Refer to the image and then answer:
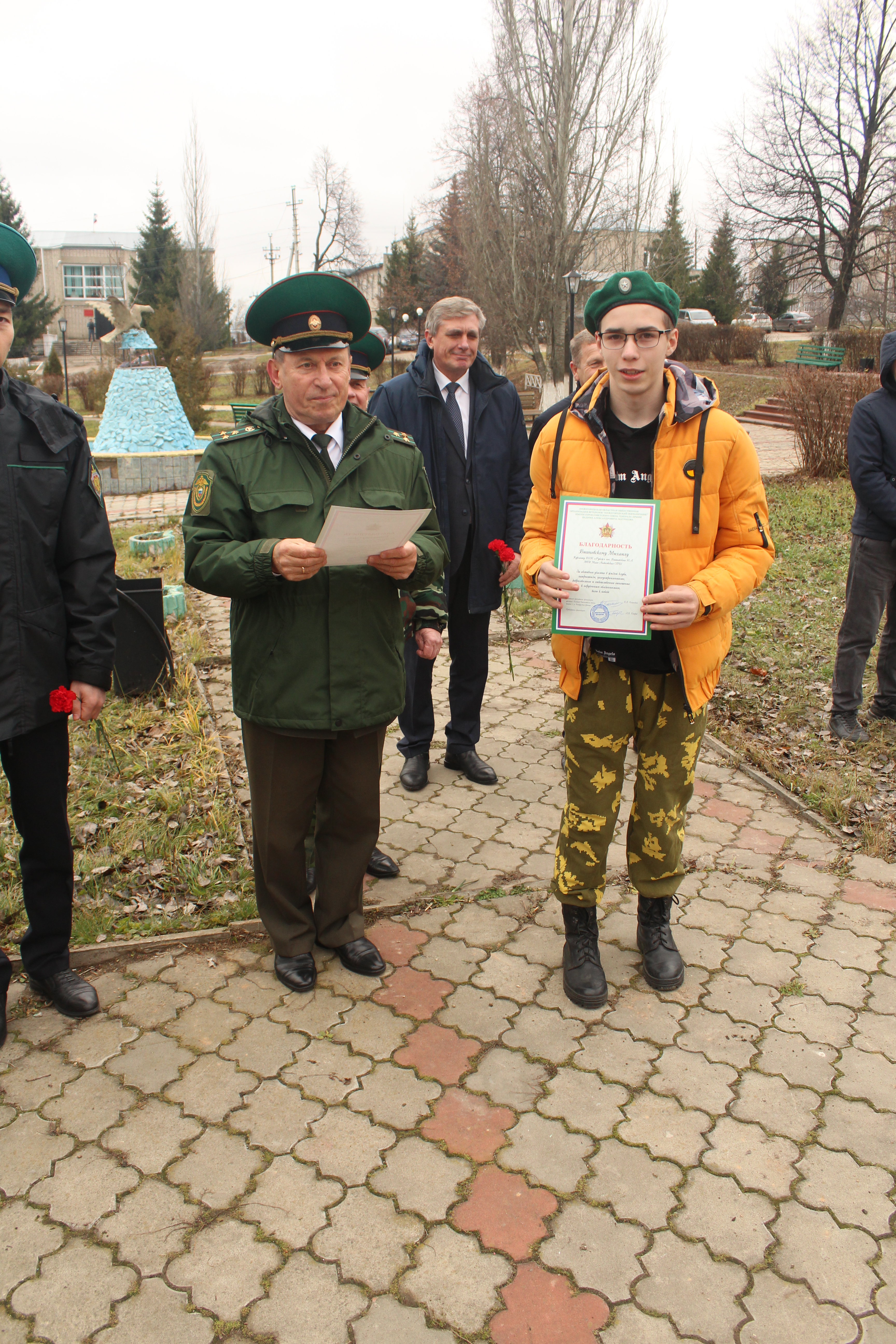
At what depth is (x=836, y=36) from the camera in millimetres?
30469

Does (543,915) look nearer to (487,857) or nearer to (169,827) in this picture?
(487,857)

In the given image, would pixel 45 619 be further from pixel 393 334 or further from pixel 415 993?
pixel 393 334

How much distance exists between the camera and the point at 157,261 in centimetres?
5394

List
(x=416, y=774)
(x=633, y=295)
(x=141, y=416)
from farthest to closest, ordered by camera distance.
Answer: (x=141, y=416)
(x=416, y=774)
(x=633, y=295)

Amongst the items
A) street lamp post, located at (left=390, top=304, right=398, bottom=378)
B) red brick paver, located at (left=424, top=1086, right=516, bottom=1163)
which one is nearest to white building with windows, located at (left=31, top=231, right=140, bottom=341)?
street lamp post, located at (left=390, top=304, right=398, bottom=378)

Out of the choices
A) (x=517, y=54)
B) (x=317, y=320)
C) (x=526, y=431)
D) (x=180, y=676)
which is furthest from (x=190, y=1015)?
(x=517, y=54)

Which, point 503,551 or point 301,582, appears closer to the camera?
point 301,582

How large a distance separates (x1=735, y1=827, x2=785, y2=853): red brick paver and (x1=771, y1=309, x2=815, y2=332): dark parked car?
4440cm

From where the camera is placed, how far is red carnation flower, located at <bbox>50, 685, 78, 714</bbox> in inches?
110

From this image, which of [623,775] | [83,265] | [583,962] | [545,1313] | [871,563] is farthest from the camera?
[83,265]

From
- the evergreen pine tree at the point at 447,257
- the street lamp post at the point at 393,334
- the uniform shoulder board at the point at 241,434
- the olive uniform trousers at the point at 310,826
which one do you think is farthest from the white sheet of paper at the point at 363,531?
the evergreen pine tree at the point at 447,257

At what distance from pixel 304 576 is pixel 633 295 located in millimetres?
1207

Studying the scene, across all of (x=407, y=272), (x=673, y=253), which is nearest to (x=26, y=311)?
(x=407, y=272)

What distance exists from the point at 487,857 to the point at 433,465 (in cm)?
180
